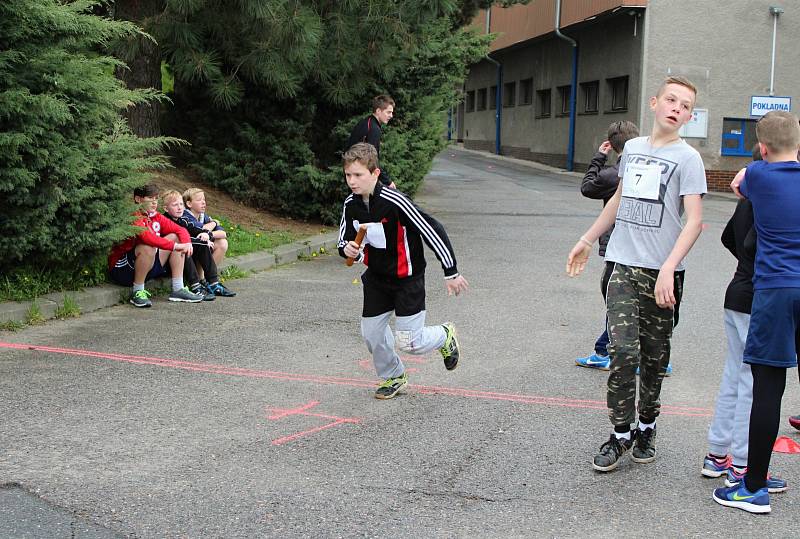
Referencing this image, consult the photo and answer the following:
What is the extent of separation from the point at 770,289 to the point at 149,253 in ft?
19.4

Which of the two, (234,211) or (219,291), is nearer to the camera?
(219,291)

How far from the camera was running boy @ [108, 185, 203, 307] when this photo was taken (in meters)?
8.76

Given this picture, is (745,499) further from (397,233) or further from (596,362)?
(596,362)

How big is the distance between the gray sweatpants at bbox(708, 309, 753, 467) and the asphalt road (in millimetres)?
212

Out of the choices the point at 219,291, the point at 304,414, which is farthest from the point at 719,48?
the point at 304,414

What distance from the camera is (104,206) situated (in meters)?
8.25

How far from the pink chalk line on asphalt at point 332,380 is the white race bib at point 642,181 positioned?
5.34 feet

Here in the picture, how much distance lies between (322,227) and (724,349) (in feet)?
26.0

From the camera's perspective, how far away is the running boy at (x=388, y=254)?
5.73 metres

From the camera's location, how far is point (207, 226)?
959 centimetres

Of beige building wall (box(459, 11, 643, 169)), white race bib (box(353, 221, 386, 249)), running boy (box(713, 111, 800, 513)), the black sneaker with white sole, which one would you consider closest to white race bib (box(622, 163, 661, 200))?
running boy (box(713, 111, 800, 513))

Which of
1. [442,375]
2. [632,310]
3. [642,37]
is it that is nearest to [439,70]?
[442,375]

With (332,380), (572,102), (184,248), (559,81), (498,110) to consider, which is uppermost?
(559,81)

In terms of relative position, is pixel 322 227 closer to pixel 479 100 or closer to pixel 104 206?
pixel 104 206
